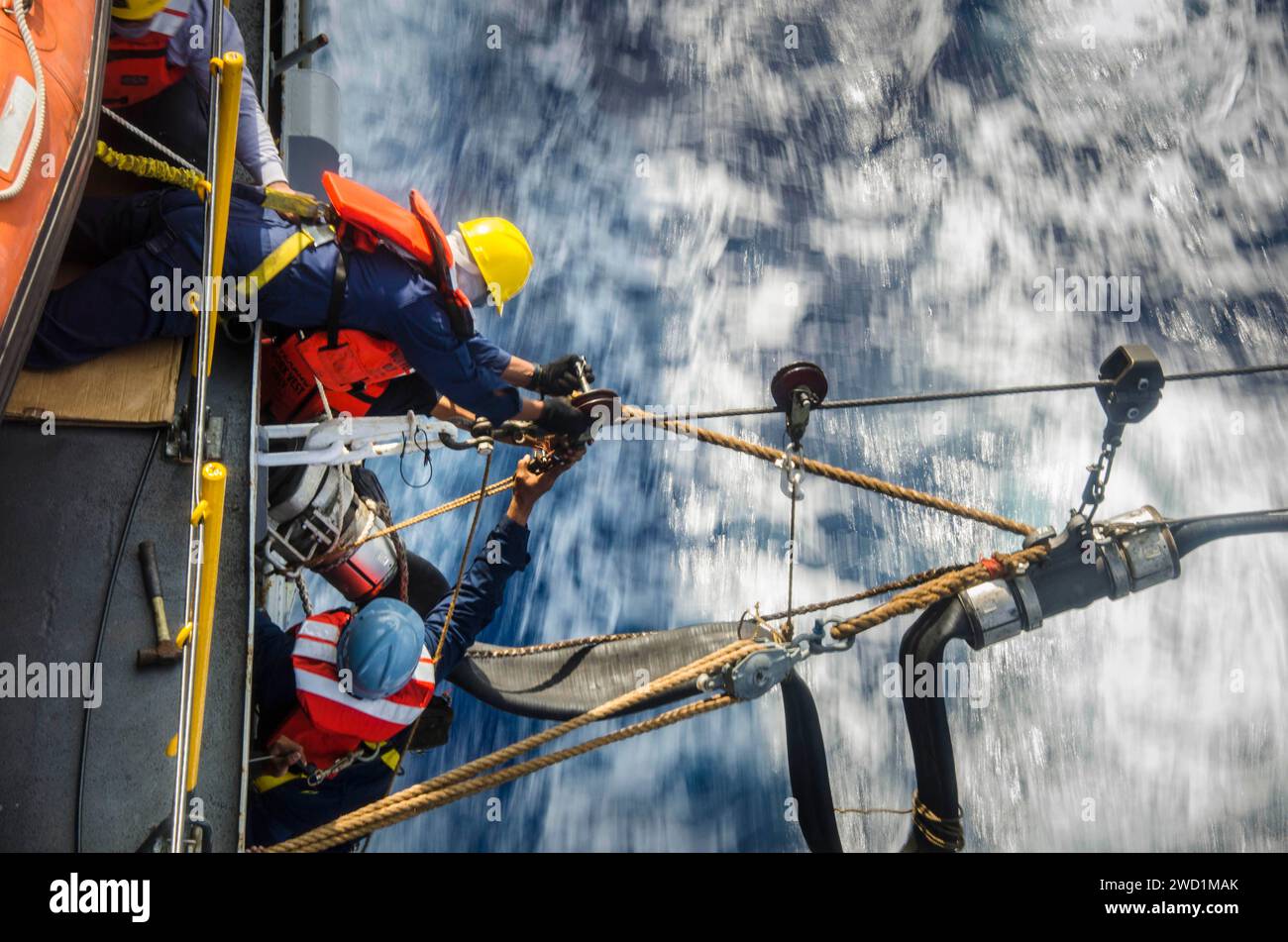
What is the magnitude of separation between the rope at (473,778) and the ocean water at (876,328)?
196 inches

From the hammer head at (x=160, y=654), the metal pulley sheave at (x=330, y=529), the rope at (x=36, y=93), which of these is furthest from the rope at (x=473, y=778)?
the rope at (x=36, y=93)

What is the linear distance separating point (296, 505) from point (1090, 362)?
8.18 metres

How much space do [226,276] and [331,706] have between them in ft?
5.57

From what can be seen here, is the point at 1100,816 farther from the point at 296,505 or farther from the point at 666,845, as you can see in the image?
the point at 296,505

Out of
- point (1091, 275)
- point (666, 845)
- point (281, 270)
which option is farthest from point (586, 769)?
point (1091, 275)

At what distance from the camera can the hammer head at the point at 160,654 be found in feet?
10.4

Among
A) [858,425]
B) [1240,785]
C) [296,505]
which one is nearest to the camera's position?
[296,505]

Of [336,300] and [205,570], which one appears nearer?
[205,570]

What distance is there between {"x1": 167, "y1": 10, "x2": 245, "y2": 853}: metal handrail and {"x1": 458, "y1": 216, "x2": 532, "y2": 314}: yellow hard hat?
4.36ft

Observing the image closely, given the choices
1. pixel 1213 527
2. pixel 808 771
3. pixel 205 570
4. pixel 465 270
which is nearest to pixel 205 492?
pixel 205 570

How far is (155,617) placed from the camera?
323 cm

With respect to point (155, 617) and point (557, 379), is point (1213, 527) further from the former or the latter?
point (155, 617)

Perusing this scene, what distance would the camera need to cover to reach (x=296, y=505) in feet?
15.2
